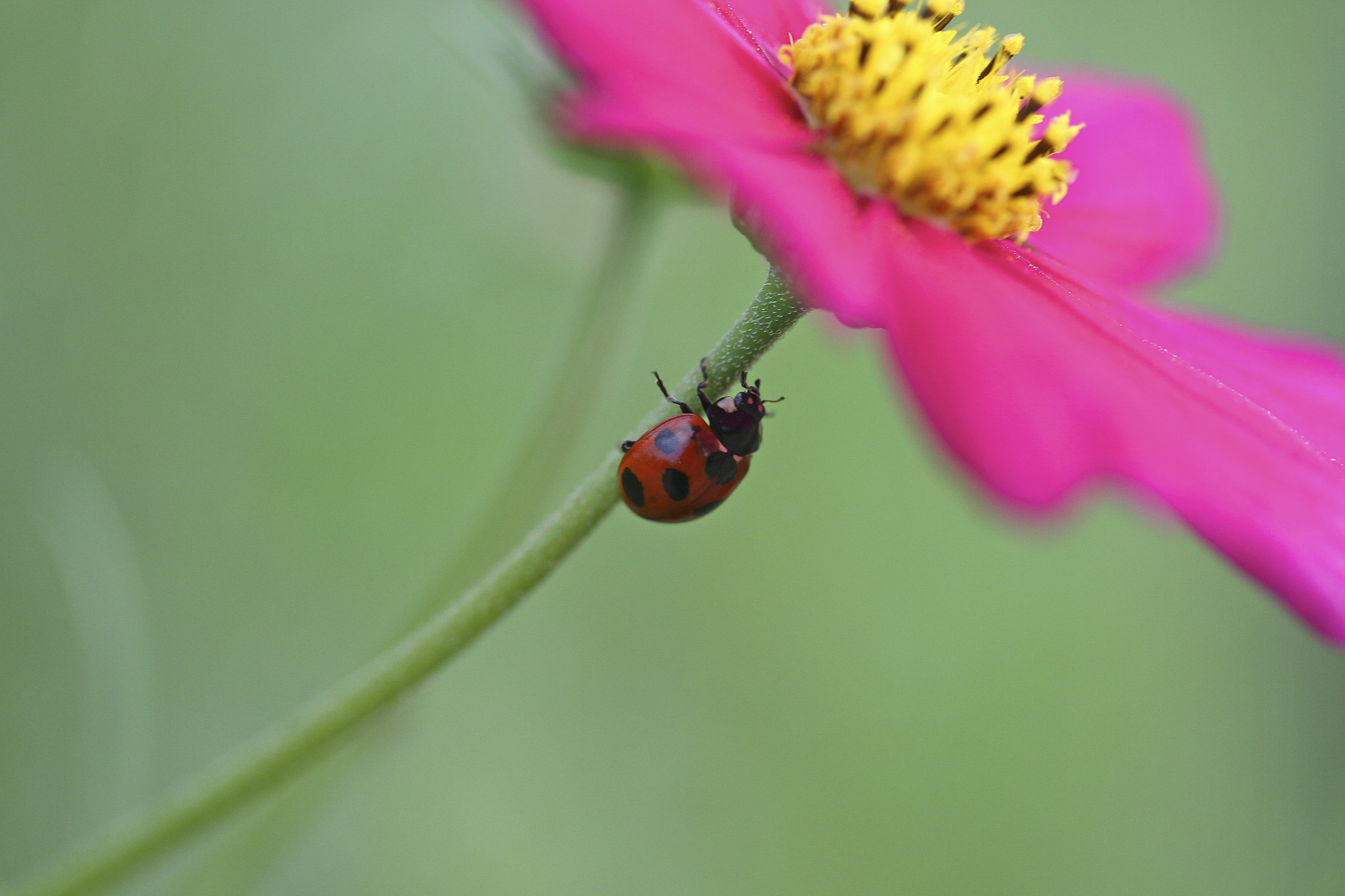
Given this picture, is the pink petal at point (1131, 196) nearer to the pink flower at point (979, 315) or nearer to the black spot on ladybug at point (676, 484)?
the pink flower at point (979, 315)

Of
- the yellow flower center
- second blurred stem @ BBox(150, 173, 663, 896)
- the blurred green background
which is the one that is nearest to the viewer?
the yellow flower center

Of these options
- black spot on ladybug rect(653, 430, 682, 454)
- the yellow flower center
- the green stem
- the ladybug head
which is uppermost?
the yellow flower center

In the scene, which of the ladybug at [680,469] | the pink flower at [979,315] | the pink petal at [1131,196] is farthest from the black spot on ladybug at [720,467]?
the pink petal at [1131,196]

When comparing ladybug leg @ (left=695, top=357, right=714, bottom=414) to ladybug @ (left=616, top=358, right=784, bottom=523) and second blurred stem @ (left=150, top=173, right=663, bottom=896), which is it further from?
second blurred stem @ (left=150, top=173, right=663, bottom=896)

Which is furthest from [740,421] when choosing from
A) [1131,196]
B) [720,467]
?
[1131,196]

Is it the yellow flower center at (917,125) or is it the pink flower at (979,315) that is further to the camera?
the yellow flower center at (917,125)

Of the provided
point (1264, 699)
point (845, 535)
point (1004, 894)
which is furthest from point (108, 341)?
point (1264, 699)

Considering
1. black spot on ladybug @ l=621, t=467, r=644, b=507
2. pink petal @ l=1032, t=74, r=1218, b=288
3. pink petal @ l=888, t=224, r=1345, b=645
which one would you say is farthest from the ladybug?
pink petal @ l=1032, t=74, r=1218, b=288

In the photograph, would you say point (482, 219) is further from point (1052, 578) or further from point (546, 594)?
point (1052, 578)

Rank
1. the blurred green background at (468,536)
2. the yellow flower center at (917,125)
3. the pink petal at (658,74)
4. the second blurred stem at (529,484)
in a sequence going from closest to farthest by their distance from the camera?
the pink petal at (658,74) → the yellow flower center at (917,125) → the second blurred stem at (529,484) → the blurred green background at (468,536)
